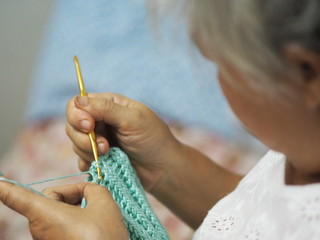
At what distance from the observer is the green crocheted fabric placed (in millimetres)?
692

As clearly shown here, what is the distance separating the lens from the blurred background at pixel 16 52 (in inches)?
76.4

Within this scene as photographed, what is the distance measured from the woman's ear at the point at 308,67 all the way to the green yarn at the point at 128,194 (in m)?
0.31

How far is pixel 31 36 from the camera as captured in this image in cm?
199

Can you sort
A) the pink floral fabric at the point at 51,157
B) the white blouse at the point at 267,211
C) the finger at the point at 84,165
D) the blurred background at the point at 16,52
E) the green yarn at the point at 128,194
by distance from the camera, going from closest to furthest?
the white blouse at the point at 267,211
the green yarn at the point at 128,194
the finger at the point at 84,165
the pink floral fabric at the point at 51,157
the blurred background at the point at 16,52

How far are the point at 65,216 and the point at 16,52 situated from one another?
149 cm

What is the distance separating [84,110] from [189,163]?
20 centimetres

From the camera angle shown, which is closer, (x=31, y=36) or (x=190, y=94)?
(x=190, y=94)

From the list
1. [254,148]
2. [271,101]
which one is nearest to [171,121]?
[254,148]

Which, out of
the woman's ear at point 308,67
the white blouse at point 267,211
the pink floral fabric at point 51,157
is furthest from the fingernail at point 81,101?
the pink floral fabric at point 51,157

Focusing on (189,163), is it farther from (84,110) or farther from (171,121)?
(171,121)

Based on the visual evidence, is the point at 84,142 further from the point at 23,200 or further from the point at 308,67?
the point at 308,67

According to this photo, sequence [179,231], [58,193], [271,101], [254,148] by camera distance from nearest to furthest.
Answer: [271,101]
[58,193]
[179,231]
[254,148]

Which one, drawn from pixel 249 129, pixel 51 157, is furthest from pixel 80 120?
pixel 51 157

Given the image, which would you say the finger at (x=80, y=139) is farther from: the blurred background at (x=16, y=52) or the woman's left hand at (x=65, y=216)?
the blurred background at (x=16, y=52)
